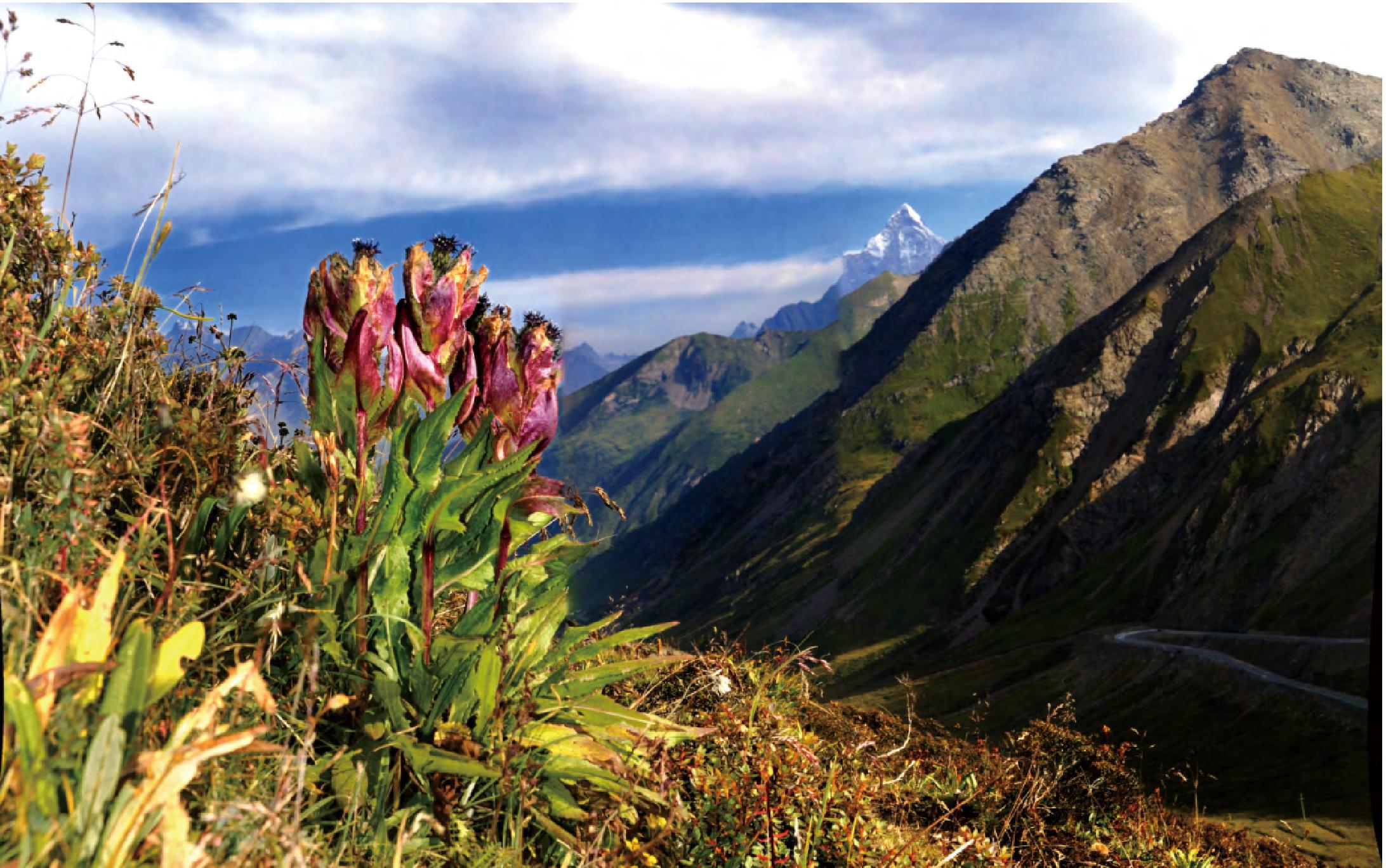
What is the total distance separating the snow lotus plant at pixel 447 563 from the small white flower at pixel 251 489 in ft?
0.89

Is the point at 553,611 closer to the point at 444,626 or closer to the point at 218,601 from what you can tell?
the point at 444,626

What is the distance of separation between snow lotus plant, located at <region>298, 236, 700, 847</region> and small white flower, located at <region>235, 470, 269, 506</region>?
0.89 ft

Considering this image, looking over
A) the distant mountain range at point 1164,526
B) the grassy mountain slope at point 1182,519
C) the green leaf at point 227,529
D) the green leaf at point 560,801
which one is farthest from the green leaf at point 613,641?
the distant mountain range at point 1164,526

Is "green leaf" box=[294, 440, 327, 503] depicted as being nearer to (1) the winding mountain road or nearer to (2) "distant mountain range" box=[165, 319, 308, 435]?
(2) "distant mountain range" box=[165, 319, 308, 435]

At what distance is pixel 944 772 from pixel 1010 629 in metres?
93.8

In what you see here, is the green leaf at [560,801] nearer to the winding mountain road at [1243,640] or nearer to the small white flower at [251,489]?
the small white flower at [251,489]

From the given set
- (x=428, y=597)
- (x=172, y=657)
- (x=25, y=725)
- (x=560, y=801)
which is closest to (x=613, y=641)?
(x=560, y=801)

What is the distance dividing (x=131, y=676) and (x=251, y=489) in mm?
1121

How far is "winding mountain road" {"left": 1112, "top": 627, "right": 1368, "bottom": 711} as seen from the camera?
44719 mm

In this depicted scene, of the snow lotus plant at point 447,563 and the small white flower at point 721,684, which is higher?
the snow lotus plant at point 447,563

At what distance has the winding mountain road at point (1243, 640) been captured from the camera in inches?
1761

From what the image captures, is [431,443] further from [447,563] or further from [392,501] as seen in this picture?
[447,563]

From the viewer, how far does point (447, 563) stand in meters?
4.52

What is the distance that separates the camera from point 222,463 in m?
4.27
